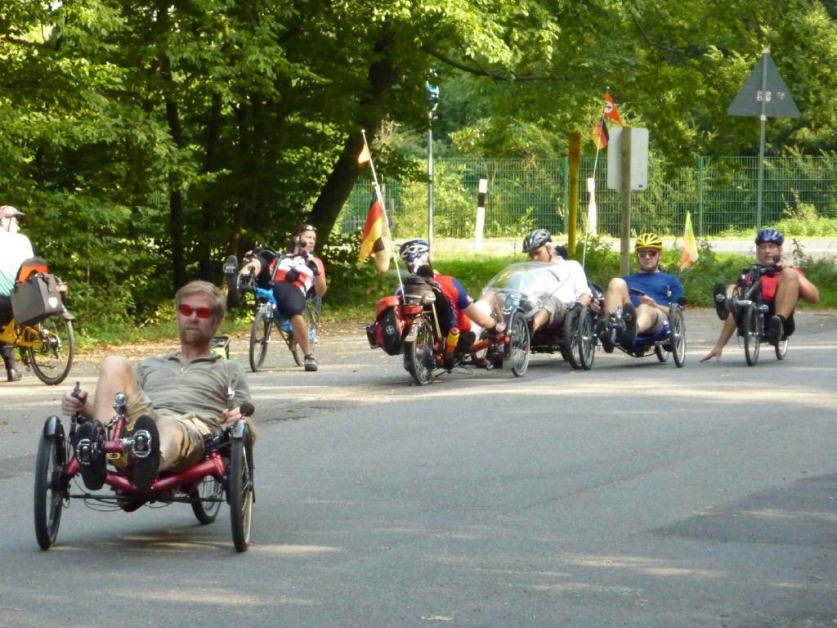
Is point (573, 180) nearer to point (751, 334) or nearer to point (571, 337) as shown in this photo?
point (751, 334)

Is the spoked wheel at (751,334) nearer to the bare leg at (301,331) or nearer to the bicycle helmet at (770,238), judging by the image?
the bicycle helmet at (770,238)

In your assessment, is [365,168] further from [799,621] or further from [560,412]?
[799,621]

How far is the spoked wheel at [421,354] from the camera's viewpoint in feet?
53.9

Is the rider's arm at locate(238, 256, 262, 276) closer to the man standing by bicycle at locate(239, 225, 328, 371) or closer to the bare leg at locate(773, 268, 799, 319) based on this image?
the man standing by bicycle at locate(239, 225, 328, 371)

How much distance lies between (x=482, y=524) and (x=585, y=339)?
931 centimetres

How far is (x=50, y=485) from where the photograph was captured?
8273 mm

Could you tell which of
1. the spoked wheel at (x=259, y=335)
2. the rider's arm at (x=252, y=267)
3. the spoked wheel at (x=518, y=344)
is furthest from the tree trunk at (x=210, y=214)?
the spoked wheel at (x=518, y=344)

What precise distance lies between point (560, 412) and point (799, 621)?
719 cm

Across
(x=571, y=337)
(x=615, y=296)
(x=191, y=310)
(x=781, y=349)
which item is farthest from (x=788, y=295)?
(x=191, y=310)

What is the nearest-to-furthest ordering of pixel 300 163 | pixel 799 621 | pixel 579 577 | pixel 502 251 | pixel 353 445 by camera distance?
1. pixel 799 621
2. pixel 579 577
3. pixel 353 445
4. pixel 300 163
5. pixel 502 251

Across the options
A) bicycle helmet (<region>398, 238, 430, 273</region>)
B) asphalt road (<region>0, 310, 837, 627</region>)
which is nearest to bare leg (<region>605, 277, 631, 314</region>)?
bicycle helmet (<region>398, 238, 430, 273</region>)

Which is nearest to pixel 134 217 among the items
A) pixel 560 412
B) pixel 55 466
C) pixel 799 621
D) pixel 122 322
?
pixel 122 322

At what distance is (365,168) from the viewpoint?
29766 millimetres

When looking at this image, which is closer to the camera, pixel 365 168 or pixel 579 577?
pixel 579 577
